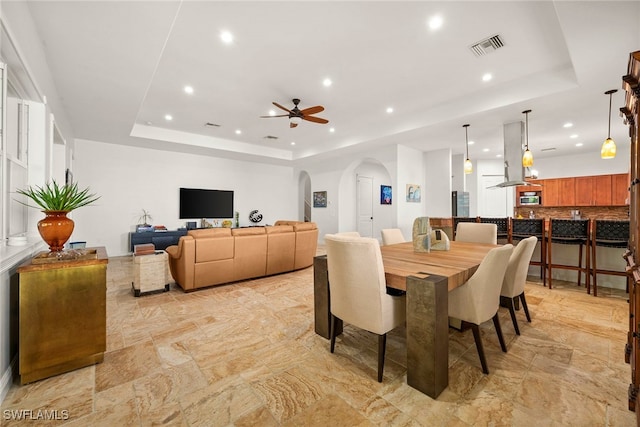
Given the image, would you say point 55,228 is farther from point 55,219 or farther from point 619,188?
point 619,188

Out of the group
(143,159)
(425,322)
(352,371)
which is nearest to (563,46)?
(425,322)

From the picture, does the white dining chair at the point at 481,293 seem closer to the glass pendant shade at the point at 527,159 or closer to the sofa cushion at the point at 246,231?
the sofa cushion at the point at 246,231

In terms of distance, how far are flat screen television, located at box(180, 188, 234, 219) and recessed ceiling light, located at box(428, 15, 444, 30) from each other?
6.60 meters

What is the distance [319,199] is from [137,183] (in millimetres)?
4872

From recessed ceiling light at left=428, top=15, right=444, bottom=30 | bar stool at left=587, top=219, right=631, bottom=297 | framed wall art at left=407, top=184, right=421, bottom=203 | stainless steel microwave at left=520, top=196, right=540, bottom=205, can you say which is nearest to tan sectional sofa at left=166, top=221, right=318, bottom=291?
framed wall art at left=407, top=184, right=421, bottom=203

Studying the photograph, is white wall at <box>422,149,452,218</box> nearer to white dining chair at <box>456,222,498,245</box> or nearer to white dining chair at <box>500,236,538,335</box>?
white dining chair at <box>456,222,498,245</box>

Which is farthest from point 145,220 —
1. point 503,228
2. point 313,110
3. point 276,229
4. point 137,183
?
point 503,228

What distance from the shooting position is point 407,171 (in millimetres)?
6652

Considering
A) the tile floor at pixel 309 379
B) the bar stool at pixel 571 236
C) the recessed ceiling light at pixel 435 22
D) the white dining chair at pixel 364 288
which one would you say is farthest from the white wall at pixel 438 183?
the white dining chair at pixel 364 288

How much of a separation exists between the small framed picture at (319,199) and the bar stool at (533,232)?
16.5ft

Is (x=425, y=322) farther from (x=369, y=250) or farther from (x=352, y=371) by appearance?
(x=352, y=371)

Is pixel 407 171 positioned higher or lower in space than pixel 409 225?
higher

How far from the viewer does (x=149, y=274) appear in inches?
140

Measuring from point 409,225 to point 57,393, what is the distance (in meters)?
6.35
